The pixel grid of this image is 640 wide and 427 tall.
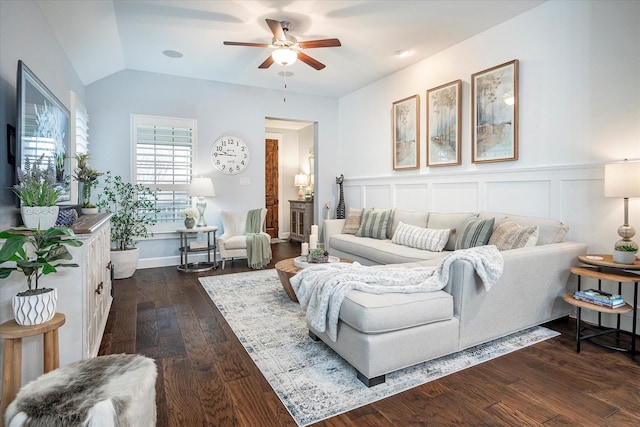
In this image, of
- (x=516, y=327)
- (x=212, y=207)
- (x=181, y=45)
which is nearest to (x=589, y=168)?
→ (x=516, y=327)

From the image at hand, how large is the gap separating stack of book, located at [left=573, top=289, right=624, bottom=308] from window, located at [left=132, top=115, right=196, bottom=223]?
193 inches

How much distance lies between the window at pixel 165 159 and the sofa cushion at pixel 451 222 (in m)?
3.64

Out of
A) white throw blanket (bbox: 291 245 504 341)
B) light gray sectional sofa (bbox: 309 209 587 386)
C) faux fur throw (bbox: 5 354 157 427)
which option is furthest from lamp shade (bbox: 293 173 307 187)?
faux fur throw (bbox: 5 354 157 427)

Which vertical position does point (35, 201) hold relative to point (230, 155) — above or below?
below

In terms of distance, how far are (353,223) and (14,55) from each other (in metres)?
4.09

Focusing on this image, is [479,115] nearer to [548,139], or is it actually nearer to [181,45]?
[548,139]

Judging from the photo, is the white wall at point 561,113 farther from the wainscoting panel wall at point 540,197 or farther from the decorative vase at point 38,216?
the decorative vase at point 38,216

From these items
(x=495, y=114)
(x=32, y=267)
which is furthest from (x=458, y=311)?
(x=495, y=114)

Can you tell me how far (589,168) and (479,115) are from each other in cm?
129

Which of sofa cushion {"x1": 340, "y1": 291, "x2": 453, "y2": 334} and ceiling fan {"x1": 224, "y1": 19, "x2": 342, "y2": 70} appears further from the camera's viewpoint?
ceiling fan {"x1": 224, "y1": 19, "x2": 342, "y2": 70}

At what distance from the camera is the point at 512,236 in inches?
120

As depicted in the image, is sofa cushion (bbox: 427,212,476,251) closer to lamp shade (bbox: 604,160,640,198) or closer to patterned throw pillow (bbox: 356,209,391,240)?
patterned throw pillow (bbox: 356,209,391,240)

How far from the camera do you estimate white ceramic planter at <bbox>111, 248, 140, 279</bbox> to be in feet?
14.4

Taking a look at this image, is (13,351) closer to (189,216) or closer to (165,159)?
(189,216)
